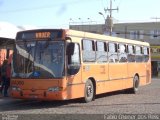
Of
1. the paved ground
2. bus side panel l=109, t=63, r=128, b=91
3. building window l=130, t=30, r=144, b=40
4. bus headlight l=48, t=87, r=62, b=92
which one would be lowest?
the paved ground

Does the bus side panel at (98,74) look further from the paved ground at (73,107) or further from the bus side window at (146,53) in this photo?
the bus side window at (146,53)

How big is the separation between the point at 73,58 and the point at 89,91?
185 centimetres

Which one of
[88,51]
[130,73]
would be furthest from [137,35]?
[88,51]

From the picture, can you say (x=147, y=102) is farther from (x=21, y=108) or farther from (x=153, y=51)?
(x=153, y=51)

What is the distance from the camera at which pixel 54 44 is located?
631 inches

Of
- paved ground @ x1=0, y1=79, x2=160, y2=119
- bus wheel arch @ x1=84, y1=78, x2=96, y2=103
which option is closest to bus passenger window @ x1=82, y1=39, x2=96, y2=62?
bus wheel arch @ x1=84, y1=78, x2=96, y2=103

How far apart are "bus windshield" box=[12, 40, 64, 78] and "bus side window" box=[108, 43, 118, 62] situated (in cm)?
451

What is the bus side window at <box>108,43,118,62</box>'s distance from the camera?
20.0m

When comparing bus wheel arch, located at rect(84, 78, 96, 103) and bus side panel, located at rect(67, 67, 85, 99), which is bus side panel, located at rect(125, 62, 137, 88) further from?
bus side panel, located at rect(67, 67, 85, 99)

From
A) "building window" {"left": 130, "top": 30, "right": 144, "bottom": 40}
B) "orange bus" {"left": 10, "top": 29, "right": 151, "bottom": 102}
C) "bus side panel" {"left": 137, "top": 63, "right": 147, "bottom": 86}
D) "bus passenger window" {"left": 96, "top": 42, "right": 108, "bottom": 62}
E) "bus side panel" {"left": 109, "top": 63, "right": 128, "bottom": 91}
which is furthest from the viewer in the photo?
"building window" {"left": 130, "top": 30, "right": 144, "bottom": 40}

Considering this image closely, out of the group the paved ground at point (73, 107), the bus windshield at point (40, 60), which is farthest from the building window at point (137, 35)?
the bus windshield at point (40, 60)

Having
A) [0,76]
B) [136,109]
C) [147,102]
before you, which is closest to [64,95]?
[136,109]

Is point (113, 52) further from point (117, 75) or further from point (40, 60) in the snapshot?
point (40, 60)

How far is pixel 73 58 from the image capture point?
1628 centimetres
